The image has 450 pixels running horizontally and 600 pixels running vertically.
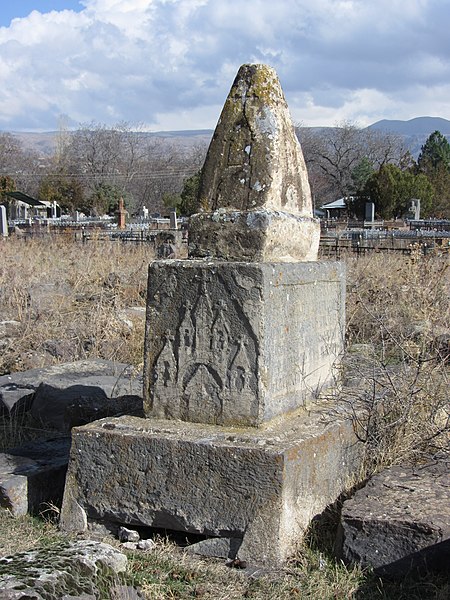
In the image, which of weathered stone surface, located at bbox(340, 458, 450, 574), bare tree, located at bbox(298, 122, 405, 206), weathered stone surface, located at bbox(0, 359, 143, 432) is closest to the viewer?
weathered stone surface, located at bbox(340, 458, 450, 574)

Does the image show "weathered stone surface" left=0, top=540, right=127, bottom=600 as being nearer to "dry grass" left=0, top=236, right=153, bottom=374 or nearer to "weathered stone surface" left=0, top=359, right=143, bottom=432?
"weathered stone surface" left=0, top=359, right=143, bottom=432

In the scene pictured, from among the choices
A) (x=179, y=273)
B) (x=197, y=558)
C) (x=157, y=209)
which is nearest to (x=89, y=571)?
(x=197, y=558)

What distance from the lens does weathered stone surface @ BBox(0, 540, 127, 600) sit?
2.69 m

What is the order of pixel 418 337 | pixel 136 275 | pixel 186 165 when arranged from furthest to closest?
pixel 186 165 → pixel 136 275 → pixel 418 337

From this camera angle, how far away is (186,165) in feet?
243

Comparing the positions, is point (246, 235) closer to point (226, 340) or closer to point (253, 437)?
point (226, 340)

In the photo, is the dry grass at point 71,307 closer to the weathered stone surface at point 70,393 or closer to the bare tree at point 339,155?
the weathered stone surface at point 70,393

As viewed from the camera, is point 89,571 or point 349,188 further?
point 349,188

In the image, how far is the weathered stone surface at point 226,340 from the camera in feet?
12.6

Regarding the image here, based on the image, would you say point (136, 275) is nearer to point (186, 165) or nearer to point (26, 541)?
point (26, 541)

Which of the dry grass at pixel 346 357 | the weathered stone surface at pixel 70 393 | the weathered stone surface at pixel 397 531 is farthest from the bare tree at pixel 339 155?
the weathered stone surface at pixel 397 531

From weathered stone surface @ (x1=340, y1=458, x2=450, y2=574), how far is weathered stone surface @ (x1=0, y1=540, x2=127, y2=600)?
1.00m

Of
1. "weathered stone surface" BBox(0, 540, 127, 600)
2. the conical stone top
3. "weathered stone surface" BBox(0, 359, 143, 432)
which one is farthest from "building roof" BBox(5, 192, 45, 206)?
"weathered stone surface" BBox(0, 540, 127, 600)

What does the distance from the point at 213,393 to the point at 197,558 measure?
80 centimetres
